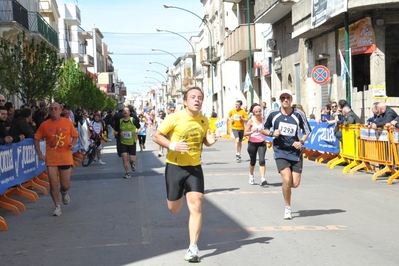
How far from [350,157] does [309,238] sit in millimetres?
9092

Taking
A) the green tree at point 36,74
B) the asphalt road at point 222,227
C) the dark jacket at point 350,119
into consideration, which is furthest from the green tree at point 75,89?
the asphalt road at point 222,227

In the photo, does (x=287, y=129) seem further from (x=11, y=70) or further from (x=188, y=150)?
(x=11, y=70)

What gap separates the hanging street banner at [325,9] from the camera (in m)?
21.5

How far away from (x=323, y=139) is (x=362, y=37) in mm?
5120

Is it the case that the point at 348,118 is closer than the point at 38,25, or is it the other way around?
the point at 348,118

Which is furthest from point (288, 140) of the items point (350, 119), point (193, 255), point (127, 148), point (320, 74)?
point (320, 74)

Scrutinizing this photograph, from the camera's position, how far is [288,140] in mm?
9617

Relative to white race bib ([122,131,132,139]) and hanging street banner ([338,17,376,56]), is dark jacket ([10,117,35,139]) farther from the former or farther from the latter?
hanging street banner ([338,17,376,56])

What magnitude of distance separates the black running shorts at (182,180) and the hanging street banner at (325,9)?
1523 cm

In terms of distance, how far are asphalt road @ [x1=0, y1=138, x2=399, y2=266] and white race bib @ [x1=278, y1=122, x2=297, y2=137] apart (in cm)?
121

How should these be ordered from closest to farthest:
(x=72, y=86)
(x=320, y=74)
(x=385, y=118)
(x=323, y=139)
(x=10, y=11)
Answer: (x=385, y=118) → (x=323, y=139) → (x=320, y=74) → (x=10, y=11) → (x=72, y=86)

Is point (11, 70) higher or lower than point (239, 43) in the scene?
lower

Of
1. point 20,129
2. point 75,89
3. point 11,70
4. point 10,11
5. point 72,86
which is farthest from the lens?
point 72,86

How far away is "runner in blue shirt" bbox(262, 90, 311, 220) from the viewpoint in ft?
31.2
